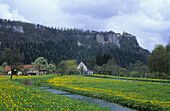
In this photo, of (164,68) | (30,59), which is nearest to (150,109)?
(164,68)


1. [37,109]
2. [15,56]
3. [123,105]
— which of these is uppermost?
[15,56]

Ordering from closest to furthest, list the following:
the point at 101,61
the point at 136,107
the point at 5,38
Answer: the point at 136,107
the point at 101,61
the point at 5,38

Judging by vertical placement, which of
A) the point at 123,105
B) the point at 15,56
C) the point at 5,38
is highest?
the point at 5,38

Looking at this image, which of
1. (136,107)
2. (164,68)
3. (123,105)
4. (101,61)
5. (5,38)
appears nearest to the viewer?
(136,107)

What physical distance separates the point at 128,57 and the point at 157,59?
118234 mm

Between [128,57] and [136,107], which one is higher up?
[128,57]

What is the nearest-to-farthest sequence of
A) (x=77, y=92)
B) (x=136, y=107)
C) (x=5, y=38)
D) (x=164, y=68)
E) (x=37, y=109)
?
(x=37, y=109) < (x=136, y=107) < (x=77, y=92) < (x=164, y=68) < (x=5, y=38)

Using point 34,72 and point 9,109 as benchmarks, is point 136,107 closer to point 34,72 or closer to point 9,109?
point 9,109

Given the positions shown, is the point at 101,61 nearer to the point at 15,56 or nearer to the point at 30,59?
the point at 30,59

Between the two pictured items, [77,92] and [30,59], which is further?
[30,59]

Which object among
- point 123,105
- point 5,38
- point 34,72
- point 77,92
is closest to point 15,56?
point 77,92

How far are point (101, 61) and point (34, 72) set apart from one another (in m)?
52.9

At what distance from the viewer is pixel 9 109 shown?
36.7 ft

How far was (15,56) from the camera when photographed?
49031 mm
